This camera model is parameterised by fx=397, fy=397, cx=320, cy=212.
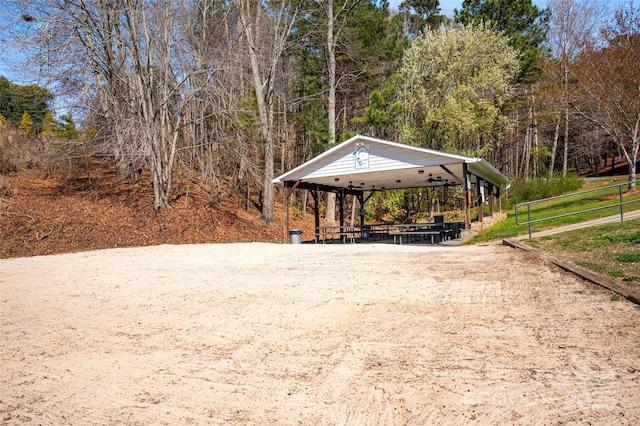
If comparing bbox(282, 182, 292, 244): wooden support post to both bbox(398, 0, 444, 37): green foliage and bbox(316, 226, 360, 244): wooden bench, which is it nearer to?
bbox(316, 226, 360, 244): wooden bench

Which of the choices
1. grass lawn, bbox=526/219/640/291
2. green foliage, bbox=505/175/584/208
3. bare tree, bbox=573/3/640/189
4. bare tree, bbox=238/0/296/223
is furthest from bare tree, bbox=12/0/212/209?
green foliage, bbox=505/175/584/208

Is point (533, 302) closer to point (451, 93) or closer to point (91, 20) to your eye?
point (91, 20)

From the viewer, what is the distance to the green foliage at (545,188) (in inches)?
853

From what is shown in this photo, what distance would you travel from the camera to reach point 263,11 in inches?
805

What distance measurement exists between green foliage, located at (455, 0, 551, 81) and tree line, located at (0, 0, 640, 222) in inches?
3.9

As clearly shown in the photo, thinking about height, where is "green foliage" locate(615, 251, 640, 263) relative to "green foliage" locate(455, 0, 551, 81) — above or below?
below

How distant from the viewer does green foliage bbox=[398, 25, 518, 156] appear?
23703 millimetres

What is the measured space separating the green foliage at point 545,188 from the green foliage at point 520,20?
8.69 m

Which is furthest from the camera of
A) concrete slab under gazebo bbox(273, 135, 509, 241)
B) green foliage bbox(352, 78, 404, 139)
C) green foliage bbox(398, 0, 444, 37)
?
green foliage bbox(398, 0, 444, 37)

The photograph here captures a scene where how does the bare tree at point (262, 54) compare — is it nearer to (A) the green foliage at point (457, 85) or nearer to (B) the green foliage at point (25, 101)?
(A) the green foliage at point (457, 85)

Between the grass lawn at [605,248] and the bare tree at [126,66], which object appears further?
the bare tree at [126,66]

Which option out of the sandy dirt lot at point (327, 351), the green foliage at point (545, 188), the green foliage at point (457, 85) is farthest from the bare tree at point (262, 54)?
Result: the green foliage at point (545, 188)

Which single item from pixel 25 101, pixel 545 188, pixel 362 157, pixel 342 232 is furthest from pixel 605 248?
pixel 25 101

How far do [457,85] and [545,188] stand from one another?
8.02m
